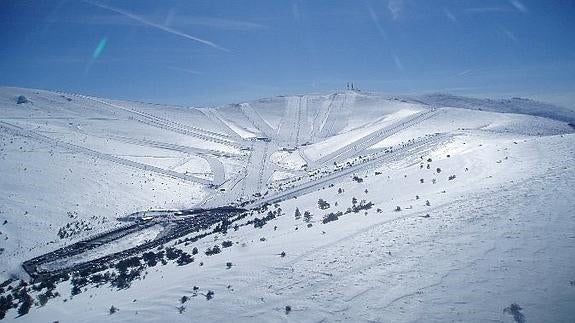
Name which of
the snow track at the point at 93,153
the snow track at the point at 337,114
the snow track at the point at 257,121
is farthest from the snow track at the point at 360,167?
the snow track at the point at 257,121

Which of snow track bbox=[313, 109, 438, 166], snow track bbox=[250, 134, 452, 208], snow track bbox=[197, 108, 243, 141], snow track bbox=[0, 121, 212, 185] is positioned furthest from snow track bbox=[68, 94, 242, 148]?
snow track bbox=[250, 134, 452, 208]

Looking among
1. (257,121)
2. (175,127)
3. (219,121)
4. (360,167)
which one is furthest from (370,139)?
(219,121)

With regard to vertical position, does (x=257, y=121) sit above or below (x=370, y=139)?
above

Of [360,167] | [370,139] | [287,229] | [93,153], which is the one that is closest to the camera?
[287,229]

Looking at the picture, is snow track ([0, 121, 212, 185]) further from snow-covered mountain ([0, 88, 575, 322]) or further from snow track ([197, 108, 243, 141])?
snow track ([197, 108, 243, 141])

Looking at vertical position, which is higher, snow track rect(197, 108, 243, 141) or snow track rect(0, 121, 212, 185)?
snow track rect(197, 108, 243, 141)

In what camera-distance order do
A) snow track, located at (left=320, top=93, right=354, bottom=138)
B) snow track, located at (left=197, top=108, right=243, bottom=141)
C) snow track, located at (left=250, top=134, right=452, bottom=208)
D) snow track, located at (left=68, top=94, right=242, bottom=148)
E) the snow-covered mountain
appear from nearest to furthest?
the snow-covered mountain
snow track, located at (left=250, top=134, right=452, bottom=208)
snow track, located at (left=68, top=94, right=242, bottom=148)
snow track, located at (left=197, top=108, right=243, bottom=141)
snow track, located at (left=320, top=93, right=354, bottom=138)

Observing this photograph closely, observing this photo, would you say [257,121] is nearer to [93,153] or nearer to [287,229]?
[93,153]

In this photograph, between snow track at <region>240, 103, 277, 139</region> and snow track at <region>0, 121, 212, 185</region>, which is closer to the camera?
snow track at <region>0, 121, 212, 185</region>
